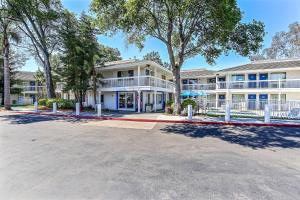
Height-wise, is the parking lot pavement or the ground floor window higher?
the ground floor window

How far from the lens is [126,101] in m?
23.0

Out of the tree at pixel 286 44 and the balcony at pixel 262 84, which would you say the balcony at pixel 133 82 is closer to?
the balcony at pixel 262 84

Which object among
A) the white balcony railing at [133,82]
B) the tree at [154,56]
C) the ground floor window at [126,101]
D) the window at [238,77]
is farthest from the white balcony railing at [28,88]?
the window at [238,77]

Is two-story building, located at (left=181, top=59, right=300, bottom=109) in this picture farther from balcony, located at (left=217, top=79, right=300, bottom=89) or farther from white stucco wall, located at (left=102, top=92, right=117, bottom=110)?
white stucco wall, located at (left=102, top=92, right=117, bottom=110)

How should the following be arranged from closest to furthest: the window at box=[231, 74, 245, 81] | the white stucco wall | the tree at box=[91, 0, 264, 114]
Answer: the tree at box=[91, 0, 264, 114]
the white stucco wall
the window at box=[231, 74, 245, 81]

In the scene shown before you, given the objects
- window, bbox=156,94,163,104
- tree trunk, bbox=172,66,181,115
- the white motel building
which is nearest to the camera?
tree trunk, bbox=172,66,181,115

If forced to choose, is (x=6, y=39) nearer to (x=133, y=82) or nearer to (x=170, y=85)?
(x=133, y=82)

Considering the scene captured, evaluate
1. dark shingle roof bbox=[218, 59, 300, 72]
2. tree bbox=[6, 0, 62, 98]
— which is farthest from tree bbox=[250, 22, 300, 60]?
tree bbox=[6, 0, 62, 98]

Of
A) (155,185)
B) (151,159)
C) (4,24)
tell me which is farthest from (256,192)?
(4,24)

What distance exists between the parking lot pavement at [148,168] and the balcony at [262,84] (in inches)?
718

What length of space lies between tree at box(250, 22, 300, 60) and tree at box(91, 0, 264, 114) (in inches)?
1241

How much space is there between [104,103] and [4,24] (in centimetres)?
1626

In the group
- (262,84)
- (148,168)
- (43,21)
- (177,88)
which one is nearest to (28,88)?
(43,21)

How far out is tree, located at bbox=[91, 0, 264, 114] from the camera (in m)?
12.0
